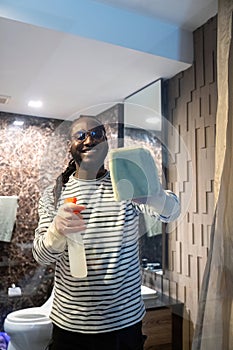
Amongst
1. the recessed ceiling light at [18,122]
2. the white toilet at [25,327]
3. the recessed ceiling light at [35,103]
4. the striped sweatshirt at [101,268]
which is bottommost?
the white toilet at [25,327]

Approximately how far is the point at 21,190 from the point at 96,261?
1040 millimetres

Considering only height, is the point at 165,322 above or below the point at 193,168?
below

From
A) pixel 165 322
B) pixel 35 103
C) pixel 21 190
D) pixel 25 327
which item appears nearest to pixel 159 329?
pixel 165 322

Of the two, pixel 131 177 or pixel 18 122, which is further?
pixel 18 122

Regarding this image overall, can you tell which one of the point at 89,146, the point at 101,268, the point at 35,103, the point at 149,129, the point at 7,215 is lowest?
the point at 101,268

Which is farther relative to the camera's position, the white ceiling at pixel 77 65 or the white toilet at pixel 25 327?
the white toilet at pixel 25 327

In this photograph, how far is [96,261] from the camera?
1.03 metres

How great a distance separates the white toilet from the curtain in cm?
73

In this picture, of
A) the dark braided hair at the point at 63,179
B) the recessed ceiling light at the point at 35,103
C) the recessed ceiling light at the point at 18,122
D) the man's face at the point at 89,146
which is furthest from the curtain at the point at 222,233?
the recessed ceiling light at the point at 18,122

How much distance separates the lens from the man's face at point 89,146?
1132 millimetres

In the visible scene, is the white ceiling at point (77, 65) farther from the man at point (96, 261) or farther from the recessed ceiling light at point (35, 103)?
the man at point (96, 261)

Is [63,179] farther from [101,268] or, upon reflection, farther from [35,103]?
[35,103]

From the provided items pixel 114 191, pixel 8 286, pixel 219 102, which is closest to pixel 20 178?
pixel 8 286

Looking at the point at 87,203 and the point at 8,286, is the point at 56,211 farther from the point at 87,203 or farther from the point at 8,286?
the point at 8,286
